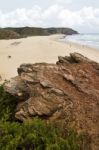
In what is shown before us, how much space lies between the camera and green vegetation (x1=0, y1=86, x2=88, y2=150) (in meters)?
6.01

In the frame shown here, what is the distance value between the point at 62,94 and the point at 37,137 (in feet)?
3.74

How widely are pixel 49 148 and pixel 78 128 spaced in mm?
900

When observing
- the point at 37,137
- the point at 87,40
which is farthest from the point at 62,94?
the point at 87,40

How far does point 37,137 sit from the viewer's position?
6.18 metres

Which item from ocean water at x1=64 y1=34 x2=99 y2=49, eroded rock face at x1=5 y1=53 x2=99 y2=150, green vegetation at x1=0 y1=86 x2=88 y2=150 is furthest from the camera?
ocean water at x1=64 y1=34 x2=99 y2=49

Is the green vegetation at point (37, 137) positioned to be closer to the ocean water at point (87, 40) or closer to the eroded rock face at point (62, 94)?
the eroded rock face at point (62, 94)

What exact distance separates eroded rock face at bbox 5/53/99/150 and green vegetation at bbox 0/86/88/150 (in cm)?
30

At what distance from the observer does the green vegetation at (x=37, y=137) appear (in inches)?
237

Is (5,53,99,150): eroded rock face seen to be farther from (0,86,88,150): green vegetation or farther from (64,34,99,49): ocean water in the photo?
(64,34,99,49): ocean water

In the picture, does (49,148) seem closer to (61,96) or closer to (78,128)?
(78,128)

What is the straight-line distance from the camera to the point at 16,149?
20.5 feet

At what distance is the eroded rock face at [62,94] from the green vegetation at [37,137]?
30 cm

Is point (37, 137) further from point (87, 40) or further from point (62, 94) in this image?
point (87, 40)

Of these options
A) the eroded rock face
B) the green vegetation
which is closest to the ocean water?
the eroded rock face
